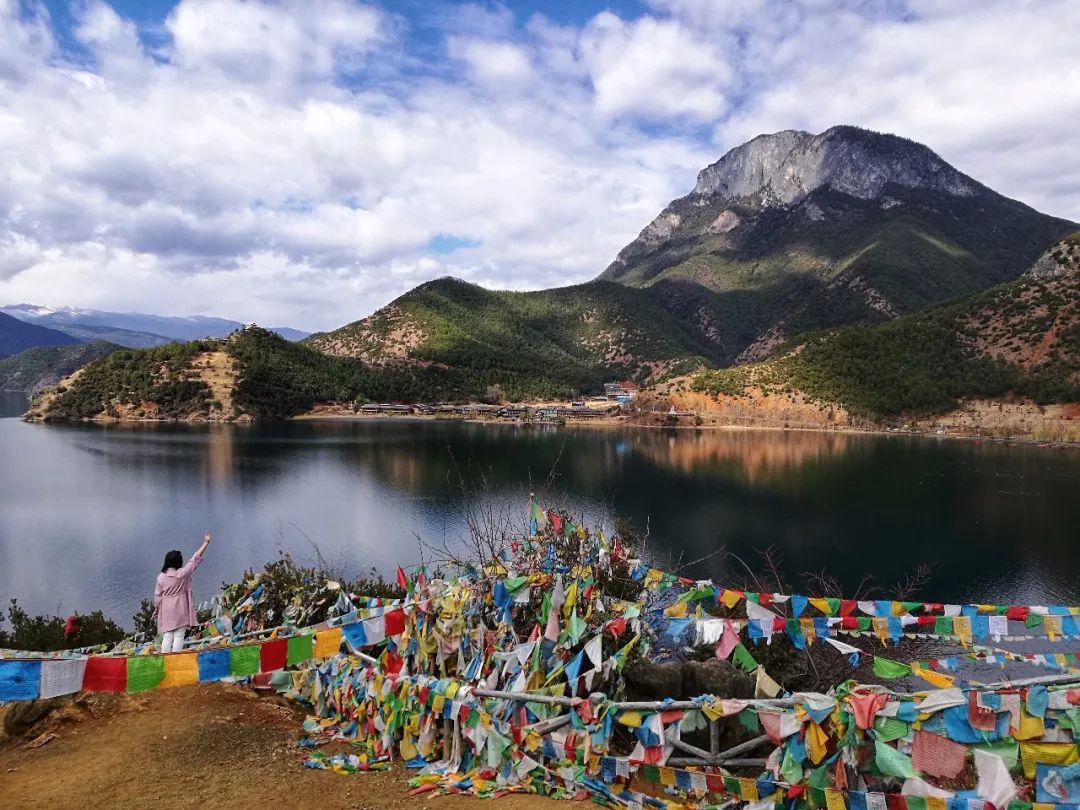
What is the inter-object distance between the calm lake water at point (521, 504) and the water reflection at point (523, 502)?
0.14 m

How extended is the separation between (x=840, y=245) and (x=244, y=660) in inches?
6346

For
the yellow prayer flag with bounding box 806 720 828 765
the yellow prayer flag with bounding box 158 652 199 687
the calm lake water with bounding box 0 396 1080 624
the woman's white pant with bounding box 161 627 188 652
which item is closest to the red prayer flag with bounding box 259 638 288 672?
the yellow prayer flag with bounding box 158 652 199 687

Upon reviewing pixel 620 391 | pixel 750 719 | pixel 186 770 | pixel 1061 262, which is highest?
pixel 1061 262

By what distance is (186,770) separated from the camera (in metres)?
6.20

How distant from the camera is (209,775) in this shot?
6102 millimetres

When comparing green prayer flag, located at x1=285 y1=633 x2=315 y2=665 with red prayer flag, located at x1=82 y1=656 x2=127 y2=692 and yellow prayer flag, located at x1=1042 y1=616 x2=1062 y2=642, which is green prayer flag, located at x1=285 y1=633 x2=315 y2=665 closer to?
red prayer flag, located at x1=82 y1=656 x2=127 y2=692

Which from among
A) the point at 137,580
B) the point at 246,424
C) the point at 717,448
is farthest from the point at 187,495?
the point at 246,424

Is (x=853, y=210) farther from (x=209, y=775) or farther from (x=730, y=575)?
(x=209, y=775)

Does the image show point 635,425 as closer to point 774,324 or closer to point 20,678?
point 774,324

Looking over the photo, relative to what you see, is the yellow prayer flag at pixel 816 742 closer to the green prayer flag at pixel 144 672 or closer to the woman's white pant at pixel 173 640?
the green prayer flag at pixel 144 672

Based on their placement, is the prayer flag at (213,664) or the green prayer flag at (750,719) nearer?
the prayer flag at (213,664)

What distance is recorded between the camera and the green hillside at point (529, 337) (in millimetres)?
114625

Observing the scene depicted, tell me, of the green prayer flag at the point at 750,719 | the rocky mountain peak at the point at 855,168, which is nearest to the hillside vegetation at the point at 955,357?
the green prayer flag at the point at 750,719

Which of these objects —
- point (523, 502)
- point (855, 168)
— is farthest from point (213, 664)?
point (855, 168)
